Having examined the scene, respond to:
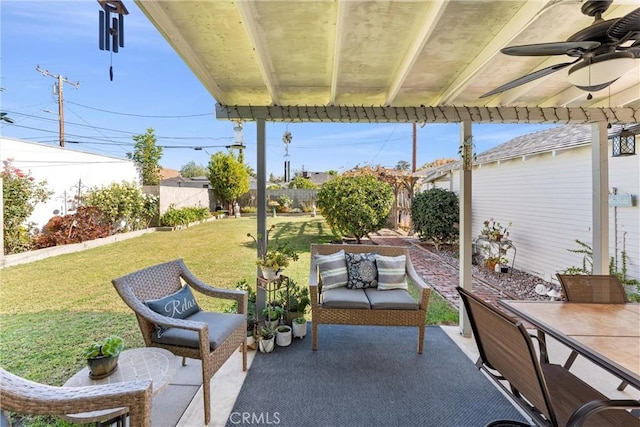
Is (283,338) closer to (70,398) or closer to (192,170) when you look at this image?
(70,398)

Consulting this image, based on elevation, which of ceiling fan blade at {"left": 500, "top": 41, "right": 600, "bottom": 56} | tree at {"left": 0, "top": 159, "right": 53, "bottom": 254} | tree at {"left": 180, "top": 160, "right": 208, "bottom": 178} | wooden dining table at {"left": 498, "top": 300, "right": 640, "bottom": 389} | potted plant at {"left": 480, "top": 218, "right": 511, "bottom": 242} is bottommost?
wooden dining table at {"left": 498, "top": 300, "right": 640, "bottom": 389}

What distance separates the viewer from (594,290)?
7.20 ft

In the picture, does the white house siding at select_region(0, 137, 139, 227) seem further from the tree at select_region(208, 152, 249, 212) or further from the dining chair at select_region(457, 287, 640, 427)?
the dining chair at select_region(457, 287, 640, 427)

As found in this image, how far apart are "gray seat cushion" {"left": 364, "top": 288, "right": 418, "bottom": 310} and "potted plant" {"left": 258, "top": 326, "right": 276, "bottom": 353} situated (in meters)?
1.07

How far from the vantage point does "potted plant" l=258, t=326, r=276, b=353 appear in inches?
111

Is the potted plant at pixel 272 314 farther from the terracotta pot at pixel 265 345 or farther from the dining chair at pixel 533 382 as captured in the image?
the dining chair at pixel 533 382

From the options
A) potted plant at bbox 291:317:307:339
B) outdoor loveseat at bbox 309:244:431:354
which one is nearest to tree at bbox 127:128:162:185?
outdoor loveseat at bbox 309:244:431:354

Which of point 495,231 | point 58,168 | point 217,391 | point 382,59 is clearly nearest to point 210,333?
point 217,391

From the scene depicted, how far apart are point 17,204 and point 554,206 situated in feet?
31.0

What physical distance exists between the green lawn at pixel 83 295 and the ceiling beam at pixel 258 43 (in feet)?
9.60

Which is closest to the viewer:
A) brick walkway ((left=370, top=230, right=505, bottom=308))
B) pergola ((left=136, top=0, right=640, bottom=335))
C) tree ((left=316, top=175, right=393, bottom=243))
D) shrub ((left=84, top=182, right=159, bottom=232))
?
pergola ((left=136, top=0, right=640, bottom=335))

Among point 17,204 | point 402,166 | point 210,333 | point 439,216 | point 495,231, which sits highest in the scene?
point 402,166

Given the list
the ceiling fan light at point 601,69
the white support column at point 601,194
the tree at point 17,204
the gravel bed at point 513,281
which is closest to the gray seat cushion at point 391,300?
the ceiling fan light at point 601,69

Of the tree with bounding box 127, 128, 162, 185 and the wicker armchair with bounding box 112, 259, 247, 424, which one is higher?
the tree with bounding box 127, 128, 162, 185
